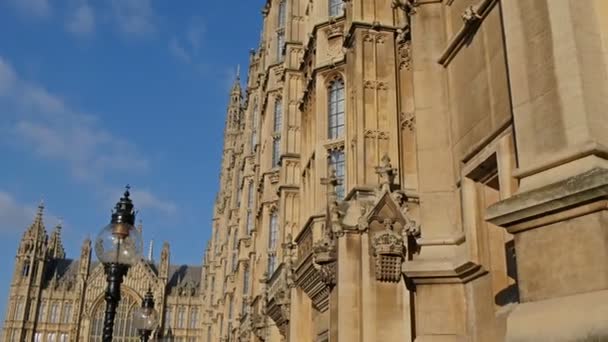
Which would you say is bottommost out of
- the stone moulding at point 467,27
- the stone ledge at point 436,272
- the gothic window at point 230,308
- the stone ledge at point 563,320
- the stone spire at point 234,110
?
the stone ledge at point 563,320

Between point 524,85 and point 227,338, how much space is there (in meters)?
42.6

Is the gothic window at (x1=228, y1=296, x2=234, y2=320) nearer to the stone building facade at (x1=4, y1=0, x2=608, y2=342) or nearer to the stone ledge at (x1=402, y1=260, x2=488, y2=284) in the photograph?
the stone building facade at (x1=4, y1=0, x2=608, y2=342)

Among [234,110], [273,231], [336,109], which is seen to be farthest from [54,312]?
[336,109]

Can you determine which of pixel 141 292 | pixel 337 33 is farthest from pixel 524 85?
pixel 141 292

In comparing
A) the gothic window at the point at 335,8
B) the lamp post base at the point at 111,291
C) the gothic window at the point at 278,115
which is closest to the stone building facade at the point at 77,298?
the gothic window at the point at 278,115

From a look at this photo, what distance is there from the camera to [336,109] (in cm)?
1952

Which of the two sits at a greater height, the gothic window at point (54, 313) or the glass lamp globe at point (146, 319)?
the gothic window at point (54, 313)

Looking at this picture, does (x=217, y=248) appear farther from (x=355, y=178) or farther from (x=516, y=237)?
(x=516, y=237)

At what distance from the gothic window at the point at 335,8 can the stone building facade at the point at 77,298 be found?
221 feet

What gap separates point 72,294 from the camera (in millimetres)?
87562

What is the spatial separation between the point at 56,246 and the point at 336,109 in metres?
87.8

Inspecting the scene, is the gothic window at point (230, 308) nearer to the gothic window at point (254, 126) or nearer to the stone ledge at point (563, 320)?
the gothic window at point (254, 126)

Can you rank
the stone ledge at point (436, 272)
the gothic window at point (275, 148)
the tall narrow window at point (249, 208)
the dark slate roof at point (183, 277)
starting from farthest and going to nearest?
the dark slate roof at point (183, 277), the tall narrow window at point (249, 208), the gothic window at point (275, 148), the stone ledge at point (436, 272)

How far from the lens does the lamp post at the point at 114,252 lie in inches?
420
